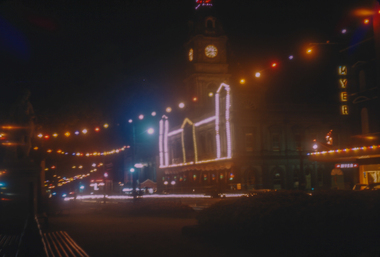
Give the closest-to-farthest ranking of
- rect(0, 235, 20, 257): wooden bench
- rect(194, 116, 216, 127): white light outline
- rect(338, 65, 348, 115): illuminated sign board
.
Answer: rect(0, 235, 20, 257): wooden bench → rect(338, 65, 348, 115): illuminated sign board → rect(194, 116, 216, 127): white light outline

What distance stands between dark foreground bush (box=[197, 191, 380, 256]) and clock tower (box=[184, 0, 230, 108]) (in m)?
52.0

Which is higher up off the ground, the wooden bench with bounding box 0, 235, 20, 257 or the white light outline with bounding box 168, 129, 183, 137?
the white light outline with bounding box 168, 129, 183, 137

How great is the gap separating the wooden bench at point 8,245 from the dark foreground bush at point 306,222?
5440mm

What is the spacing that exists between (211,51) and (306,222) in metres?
56.1

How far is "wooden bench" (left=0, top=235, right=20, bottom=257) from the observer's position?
10.7m

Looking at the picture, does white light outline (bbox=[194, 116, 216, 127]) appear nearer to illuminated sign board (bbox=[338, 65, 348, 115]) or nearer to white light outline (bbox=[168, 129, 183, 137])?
white light outline (bbox=[168, 129, 183, 137])

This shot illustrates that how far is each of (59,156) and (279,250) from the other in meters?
33.0

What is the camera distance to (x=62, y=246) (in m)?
12.1

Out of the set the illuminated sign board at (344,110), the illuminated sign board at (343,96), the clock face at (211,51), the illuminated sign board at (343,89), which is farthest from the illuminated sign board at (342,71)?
the clock face at (211,51)

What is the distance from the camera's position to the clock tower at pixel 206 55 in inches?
2486

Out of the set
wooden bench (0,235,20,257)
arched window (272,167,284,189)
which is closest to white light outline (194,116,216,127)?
arched window (272,167,284,189)

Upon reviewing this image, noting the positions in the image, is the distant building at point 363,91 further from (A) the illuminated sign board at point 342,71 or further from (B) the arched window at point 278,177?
(B) the arched window at point 278,177

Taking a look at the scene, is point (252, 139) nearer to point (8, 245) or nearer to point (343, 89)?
point (343, 89)

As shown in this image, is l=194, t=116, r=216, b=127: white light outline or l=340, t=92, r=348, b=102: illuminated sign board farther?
l=194, t=116, r=216, b=127: white light outline
